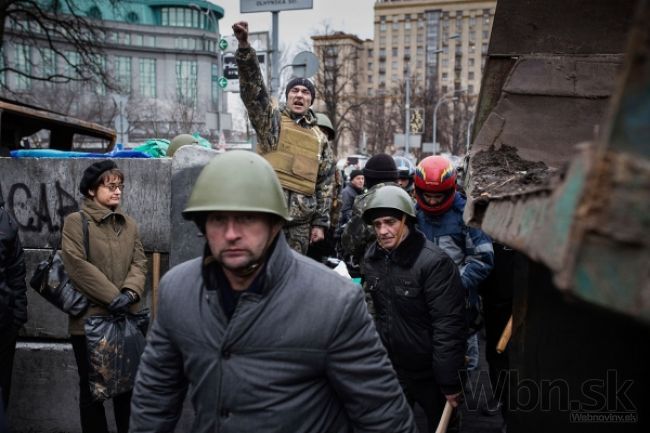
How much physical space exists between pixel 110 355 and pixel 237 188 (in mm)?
2380

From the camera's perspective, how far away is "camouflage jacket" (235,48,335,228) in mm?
4332

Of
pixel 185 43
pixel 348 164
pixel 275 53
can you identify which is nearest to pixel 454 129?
pixel 348 164

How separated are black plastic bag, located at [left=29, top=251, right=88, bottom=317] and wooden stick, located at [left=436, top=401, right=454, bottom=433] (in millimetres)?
2387

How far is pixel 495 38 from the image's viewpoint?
2855 mm

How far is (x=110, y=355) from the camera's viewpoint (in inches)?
161

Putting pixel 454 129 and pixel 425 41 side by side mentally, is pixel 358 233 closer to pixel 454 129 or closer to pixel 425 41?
pixel 454 129

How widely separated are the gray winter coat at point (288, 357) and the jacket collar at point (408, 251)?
1.55 metres

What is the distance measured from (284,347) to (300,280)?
0.24m

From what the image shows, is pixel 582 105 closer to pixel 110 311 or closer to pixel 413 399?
pixel 413 399

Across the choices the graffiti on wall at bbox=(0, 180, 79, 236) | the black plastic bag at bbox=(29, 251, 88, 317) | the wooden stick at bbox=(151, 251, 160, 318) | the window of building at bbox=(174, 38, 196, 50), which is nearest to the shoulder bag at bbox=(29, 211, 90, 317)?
the black plastic bag at bbox=(29, 251, 88, 317)

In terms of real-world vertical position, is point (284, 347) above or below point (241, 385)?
above

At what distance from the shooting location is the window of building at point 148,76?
98.5m

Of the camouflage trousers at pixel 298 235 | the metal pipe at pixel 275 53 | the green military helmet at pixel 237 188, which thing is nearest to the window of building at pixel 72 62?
the metal pipe at pixel 275 53

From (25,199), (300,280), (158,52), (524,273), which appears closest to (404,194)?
(524,273)
